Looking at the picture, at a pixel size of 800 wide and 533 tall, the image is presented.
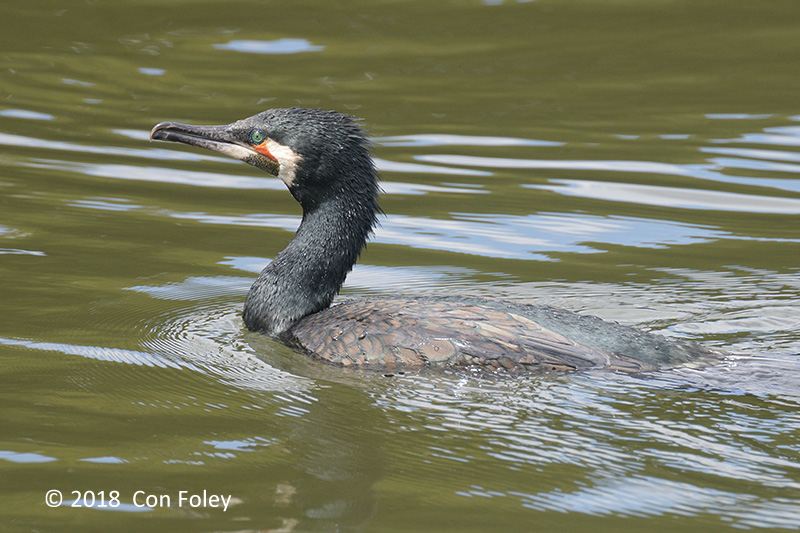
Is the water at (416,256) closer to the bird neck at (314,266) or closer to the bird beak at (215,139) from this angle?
the bird neck at (314,266)

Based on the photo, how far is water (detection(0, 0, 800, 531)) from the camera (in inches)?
171

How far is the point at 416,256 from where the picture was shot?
831 cm

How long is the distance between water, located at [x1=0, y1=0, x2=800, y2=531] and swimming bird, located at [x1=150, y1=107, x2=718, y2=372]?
0.14 metres

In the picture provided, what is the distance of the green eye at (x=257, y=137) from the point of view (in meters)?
6.55

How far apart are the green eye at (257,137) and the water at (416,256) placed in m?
1.19

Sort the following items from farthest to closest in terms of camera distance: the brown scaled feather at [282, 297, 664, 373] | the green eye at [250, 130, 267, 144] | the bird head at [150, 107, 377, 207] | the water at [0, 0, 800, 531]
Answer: the green eye at [250, 130, 267, 144], the bird head at [150, 107, 377, 207], the brown scaled feather at [282, 297, 664, 373], the water at [0, 0, 800, 531]

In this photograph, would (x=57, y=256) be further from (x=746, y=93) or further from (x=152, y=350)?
(x=746, y=93)

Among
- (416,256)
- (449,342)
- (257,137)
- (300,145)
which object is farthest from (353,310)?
(416,256)

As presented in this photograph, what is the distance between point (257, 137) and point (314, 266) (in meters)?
0.86

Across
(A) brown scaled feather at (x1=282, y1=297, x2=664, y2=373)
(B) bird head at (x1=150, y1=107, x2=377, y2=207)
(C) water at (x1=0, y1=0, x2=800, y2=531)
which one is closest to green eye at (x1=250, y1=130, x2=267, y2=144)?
(B) bird head at (x1=150, y1=107, x2=377, y2=207)

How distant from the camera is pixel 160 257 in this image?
26.9 ft

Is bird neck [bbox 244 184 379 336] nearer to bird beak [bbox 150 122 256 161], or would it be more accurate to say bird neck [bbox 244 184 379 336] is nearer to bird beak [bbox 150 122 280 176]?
bird beak [bbox 150 122 280 176]

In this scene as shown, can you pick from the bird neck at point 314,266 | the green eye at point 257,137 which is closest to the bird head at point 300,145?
the green eye at point 257,137

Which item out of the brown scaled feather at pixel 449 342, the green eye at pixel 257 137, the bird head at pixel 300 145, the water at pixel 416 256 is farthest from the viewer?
the green eye at pixel 257 137
